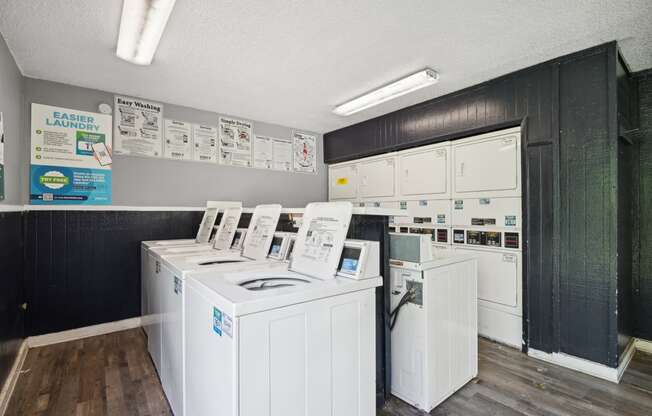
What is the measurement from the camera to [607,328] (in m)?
2.26

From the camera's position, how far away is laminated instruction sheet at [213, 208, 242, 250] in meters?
2.74

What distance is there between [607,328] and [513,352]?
72 centimetres

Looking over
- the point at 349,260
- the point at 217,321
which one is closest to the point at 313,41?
the point at 349,260

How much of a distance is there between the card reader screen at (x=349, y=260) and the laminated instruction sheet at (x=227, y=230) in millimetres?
1416

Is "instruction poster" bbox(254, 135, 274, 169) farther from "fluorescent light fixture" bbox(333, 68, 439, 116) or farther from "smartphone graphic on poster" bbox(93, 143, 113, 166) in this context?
"smartphone graphic on poster" bbox(93, 143, 113, 166)

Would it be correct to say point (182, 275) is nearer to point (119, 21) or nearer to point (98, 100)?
point (119, 21)

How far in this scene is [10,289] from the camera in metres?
2.24

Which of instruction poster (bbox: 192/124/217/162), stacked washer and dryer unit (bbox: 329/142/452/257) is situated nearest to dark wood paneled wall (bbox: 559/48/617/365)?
stacked washer and dryer unit (bbox: 329/142/452/257)

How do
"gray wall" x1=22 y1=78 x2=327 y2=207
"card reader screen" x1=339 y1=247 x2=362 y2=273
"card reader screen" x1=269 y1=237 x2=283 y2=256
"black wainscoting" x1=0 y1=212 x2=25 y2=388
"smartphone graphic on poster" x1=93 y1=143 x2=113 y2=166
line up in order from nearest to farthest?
"card reader screen" x1=339 y1=247 x2=362 y2=273 → "black wainscoting" x1=0 y1=212 x2=25 y2=388 → "card reader screen" x1=269 y1=237 x2=283 y2=256 → "gray wall" x1=22 y1=78 x2=327 y2=207 → "smartphone graphic on poster" x1=93 y1=143 x2=113 y2=166

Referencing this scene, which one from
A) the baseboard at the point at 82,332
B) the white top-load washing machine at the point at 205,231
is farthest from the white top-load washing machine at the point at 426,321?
the baseboard at the point at 82,332

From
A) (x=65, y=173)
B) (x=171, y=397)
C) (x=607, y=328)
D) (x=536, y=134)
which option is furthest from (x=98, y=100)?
(x=607, y=328)

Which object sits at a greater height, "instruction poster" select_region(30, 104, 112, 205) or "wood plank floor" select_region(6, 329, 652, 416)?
"instruction poster" select_region(30, 104, 112, 205)

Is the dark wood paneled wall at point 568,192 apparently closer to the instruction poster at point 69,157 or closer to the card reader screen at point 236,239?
the card reader screen at point 236,239

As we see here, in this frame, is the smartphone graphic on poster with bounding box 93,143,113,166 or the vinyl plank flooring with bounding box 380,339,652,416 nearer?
the vinyl plank flooring with bounding box 380,339,652,416
